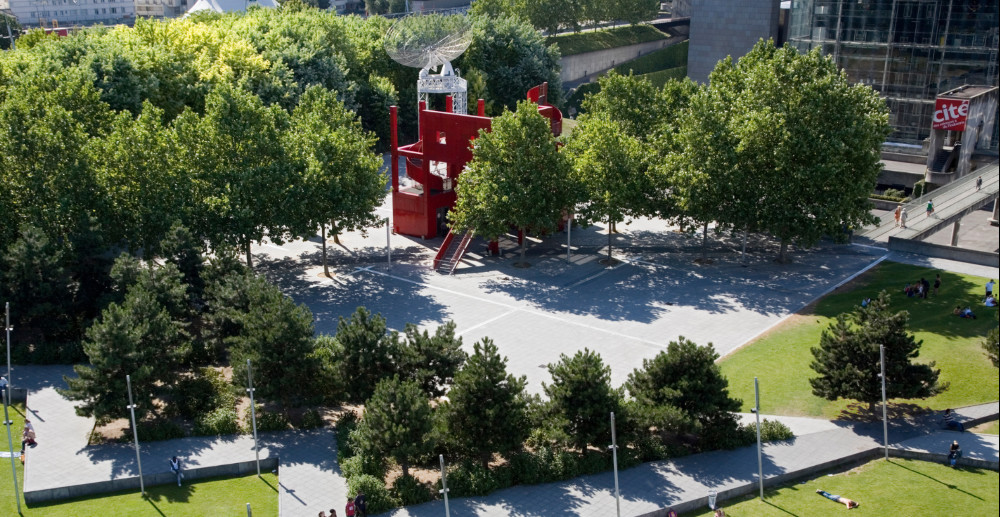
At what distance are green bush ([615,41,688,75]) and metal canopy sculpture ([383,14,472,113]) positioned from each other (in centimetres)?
5339

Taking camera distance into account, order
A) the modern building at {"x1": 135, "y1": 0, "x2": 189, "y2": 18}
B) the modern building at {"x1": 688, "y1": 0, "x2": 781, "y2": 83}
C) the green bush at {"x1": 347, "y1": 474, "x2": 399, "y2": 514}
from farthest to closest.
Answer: the modern building at {"x1": 135, "y1": 0, "x2": 189, "y2": 18}, the modern building at {"x1": 688, "y1": 0, "x2": 781, "y2": 83}, the green bush at {"x1": 347, "y1": 474, "x2": 399, "y2": 514}

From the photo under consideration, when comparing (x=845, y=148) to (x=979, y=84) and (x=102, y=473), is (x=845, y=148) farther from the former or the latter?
(x=102, y=473)

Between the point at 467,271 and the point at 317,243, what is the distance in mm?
10612

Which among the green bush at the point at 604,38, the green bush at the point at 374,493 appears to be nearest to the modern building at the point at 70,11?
the green bush at the point at 604,38

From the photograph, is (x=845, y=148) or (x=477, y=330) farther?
(x=845, y=148)

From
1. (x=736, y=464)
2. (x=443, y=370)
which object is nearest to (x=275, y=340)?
(x=443, y=370)

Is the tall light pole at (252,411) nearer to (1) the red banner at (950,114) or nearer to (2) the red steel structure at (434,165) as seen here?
(2) the red steel structure at (434,165)

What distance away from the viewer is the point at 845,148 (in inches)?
1884

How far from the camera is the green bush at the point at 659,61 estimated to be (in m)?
113

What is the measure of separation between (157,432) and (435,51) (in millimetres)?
34610

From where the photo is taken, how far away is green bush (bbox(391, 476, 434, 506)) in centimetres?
3097

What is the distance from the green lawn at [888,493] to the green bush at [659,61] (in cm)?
8501

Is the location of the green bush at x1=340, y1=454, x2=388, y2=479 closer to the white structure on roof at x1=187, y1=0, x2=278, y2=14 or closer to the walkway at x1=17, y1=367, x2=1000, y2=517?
the walkway at x1=17, y1=367, x2=1000, y2=517

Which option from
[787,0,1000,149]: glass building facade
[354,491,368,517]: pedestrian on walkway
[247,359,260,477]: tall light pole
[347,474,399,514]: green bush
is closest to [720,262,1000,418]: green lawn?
[347,474,399,514]: green bush
